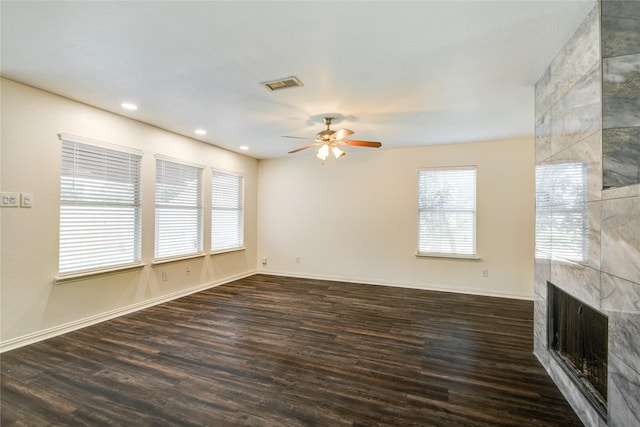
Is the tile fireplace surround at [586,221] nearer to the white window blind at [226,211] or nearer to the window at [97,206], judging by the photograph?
the window at [97,206]

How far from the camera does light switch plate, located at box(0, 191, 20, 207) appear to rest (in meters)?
2.65

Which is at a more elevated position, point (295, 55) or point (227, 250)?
point (295, 55)

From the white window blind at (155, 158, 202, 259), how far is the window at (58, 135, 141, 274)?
0.35 metres

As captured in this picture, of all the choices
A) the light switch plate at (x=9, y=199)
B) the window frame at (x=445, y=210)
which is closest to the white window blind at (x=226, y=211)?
the light switch plate at (x=9, y=199)

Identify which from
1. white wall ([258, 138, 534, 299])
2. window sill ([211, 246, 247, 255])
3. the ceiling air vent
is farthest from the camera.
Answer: window sill ([211, 246, 247, 255])

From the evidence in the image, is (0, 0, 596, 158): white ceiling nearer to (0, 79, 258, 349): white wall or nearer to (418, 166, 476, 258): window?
(0, 79, 258, 349): white wall

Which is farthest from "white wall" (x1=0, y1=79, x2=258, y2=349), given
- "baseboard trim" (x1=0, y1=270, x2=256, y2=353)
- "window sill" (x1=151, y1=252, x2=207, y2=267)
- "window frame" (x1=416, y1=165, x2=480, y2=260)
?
"window frame" (x1=416, y1=165, x2=480, y2=260)

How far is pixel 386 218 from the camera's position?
535 centimetres

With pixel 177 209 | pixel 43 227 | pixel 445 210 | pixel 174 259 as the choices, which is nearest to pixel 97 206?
pixel 43 227

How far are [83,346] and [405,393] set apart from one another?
3049mm

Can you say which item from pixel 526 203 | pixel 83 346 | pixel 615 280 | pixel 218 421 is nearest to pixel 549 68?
pixel 615 280

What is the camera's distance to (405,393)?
208cm

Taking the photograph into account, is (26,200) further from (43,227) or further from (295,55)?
(295,55)

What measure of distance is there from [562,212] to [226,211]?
16.6ft
